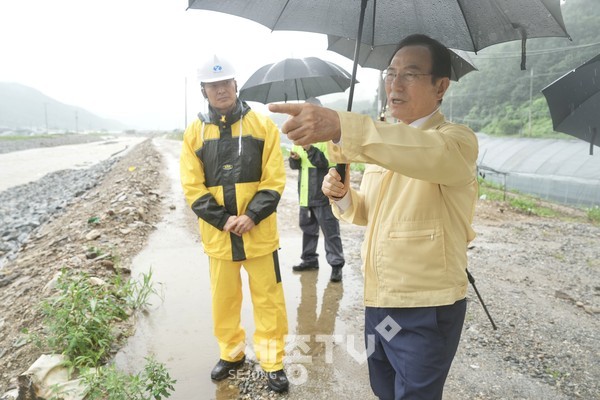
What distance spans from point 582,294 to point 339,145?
516cm

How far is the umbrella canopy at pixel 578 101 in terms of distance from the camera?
278cm

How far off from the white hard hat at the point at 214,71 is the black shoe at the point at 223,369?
2.19 m

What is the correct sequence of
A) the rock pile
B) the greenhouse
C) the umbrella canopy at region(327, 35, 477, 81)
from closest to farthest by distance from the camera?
the umbrella canopy at region(327, 35, 477, 81) → the rock pile → the greenhouse

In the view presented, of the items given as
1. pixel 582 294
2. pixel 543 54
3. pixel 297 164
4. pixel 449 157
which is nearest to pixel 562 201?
pixel 582 294

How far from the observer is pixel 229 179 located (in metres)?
2.77

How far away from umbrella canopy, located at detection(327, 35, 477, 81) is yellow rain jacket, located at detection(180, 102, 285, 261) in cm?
78

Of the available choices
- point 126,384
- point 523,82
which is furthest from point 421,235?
point 523,82

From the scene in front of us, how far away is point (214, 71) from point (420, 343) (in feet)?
7.20

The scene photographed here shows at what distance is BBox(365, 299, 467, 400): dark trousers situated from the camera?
1562mm

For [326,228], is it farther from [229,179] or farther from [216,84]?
[216,84]

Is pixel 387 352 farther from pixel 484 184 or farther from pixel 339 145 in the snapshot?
pixel 484 184

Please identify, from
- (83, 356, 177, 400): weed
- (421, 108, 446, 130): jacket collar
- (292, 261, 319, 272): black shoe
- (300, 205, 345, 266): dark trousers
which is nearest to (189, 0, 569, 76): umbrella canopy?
(421, 108, 446, 130): jacket collar

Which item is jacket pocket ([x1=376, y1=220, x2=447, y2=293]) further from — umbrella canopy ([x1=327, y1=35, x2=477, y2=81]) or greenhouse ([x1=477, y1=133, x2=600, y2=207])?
greenhouse ([x1=477, y1=133, x2=600, y2=207])

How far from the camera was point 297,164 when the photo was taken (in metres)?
4.74
